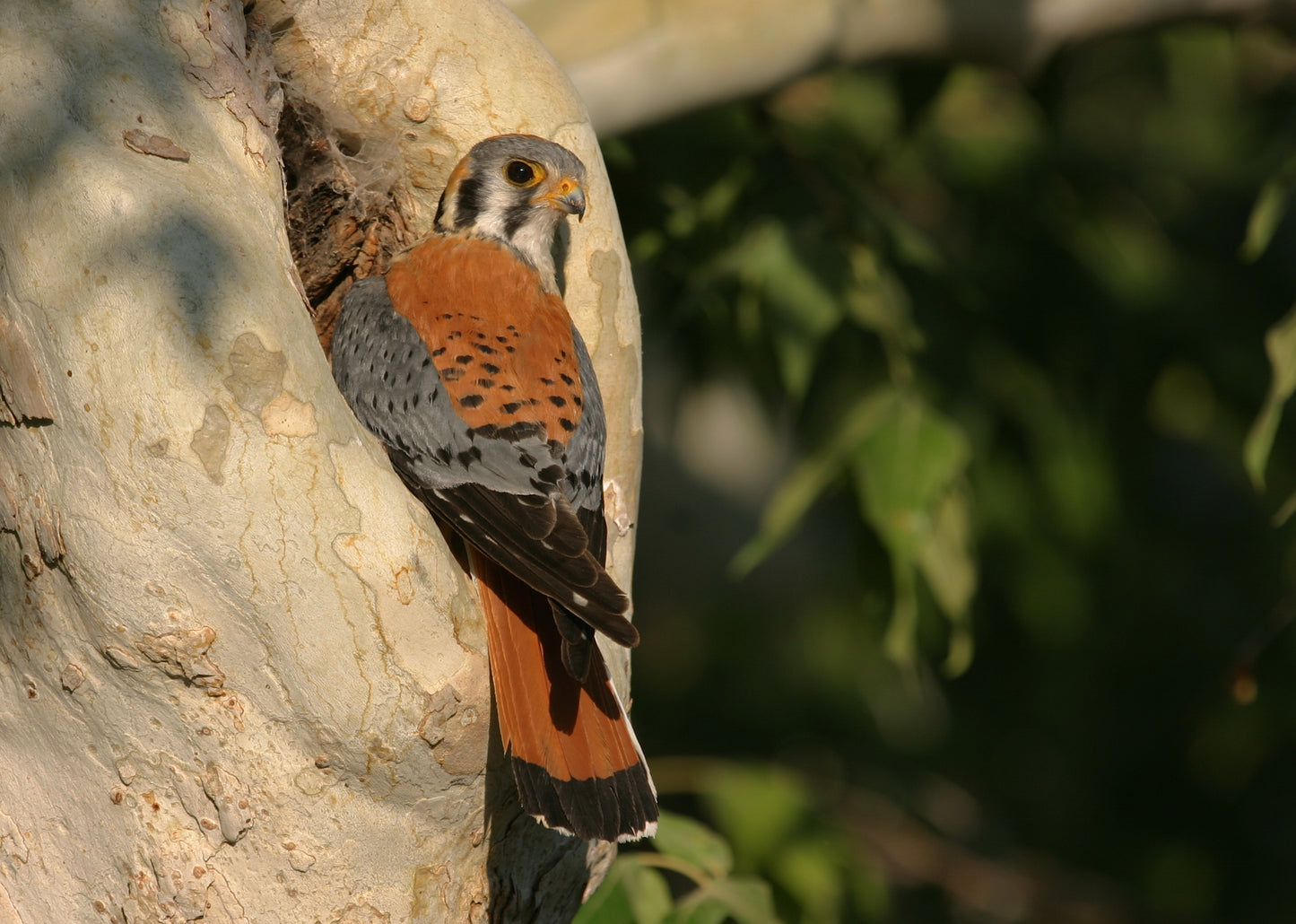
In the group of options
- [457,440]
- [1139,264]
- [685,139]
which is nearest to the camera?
[457,440]

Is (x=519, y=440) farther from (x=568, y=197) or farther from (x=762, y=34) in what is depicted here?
(x=762, y=34)

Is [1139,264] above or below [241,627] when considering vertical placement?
→ below

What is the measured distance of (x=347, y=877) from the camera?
2.04 meters

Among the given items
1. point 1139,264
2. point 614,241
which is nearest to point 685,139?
point 614,241

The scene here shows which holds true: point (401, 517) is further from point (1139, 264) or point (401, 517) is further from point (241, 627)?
point (1139, 264)

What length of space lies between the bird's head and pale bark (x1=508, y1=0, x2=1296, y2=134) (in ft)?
2.45

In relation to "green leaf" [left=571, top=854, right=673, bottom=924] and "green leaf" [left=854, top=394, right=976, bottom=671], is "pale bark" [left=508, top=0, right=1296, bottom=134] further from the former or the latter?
"green leaf" [left=571, top=854, right=673, bottom=924]

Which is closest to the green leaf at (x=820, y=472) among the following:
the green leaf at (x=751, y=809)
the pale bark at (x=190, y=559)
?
the green leaf at (x=751, y=809)

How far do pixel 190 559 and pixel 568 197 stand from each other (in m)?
1.05

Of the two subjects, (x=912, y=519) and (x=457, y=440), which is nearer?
(x=457, y=440)

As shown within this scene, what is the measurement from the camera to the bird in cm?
201

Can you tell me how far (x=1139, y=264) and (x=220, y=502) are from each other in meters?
3.63

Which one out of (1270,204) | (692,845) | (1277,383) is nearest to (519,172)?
(692,845)

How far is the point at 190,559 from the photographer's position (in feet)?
6.08
